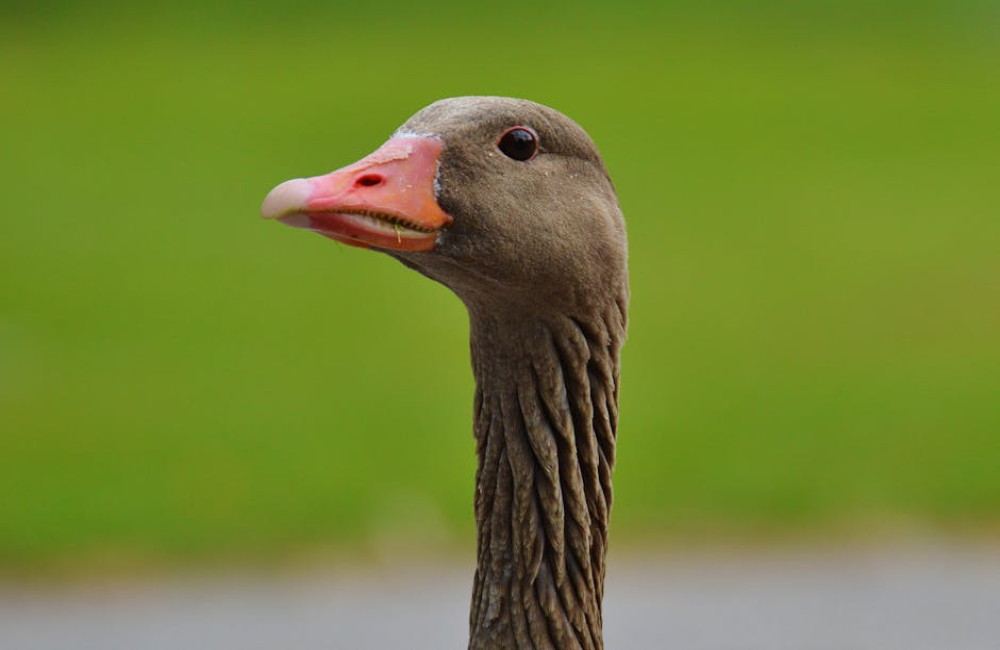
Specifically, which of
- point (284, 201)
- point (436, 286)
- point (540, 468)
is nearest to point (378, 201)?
point (284, 201)

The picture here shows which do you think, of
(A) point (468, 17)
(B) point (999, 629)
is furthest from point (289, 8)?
(B) point (999, 629)

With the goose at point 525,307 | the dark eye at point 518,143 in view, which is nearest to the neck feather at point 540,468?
the goose at point 525,307

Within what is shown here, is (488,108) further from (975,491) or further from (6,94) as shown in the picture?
(6,94)

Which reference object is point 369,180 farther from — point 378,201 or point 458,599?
point 458,599

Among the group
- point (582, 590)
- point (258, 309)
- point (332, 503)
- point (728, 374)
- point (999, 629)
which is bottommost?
point (582, 590)

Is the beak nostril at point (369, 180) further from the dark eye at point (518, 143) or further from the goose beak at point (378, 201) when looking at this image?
the dark eye at point (518, 143)

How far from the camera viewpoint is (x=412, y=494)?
873 centimetres

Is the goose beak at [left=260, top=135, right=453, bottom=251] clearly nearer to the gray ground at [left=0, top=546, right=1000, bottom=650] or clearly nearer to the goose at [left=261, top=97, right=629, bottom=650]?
the goose at [left=261, top=97, right=629, bottom=650]

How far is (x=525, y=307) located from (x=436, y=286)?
1098 cm

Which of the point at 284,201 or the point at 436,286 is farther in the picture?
the point at 436,286

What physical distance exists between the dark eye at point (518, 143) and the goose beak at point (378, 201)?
0.17 meters

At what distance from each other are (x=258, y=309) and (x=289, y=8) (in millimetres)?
11602

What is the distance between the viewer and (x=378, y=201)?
9.37 ft

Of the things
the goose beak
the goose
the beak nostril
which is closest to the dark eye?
the goose
